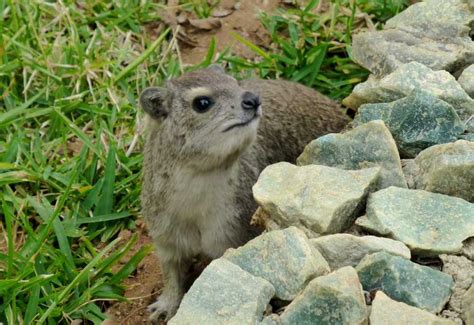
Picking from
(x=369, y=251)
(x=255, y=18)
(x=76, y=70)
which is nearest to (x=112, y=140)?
(x=76, y=70)

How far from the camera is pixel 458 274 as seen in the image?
3.53 metres

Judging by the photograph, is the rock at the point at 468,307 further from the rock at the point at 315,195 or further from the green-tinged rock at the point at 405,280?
the rock at the point at 315,195

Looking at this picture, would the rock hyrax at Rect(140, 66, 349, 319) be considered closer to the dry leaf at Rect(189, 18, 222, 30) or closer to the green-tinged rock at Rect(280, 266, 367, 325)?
the green-tinged rock at Rect(280, 266, 367, 325)

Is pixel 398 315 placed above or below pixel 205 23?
above

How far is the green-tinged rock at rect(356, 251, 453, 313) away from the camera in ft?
11.2

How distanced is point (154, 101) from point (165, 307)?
129 centimetres

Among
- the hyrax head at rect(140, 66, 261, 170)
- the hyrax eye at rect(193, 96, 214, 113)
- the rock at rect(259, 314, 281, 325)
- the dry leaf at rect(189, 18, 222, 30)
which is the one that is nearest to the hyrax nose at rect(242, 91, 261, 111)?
the hyrax head at rect(140, 66, 261, 170)

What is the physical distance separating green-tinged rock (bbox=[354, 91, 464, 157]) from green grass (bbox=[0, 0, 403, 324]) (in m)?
1.74

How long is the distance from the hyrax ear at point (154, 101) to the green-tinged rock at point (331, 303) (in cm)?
173

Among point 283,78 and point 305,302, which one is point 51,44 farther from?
point 305,302

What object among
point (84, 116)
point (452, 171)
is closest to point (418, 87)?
point (452, 171)

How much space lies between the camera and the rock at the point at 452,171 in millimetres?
3877

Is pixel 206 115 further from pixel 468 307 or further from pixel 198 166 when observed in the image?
pixel 468 307

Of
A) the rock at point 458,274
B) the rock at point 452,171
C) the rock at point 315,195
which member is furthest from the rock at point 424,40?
the rock at point 458,274
